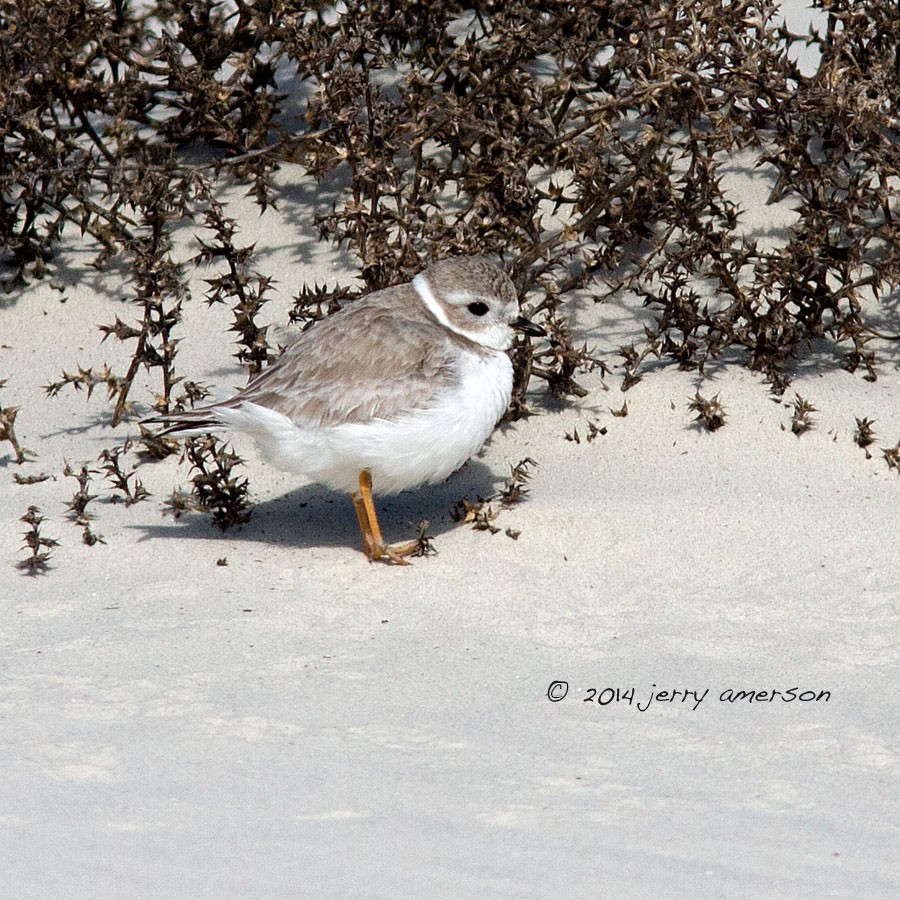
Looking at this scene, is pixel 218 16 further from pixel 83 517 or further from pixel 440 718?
pixel 440 718

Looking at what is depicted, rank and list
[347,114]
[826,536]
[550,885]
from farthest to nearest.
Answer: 1. [347,114]
2. [826,536]
3. [550,885]

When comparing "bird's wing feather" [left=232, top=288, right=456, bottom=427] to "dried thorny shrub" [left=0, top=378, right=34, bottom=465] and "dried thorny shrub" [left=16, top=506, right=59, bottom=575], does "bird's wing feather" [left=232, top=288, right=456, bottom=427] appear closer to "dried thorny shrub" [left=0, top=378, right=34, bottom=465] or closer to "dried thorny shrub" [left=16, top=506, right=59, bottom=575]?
"dried thorny shrub" [left=16, top=506, right=59, bottom=575]

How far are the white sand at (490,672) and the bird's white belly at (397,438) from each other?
0.34 m

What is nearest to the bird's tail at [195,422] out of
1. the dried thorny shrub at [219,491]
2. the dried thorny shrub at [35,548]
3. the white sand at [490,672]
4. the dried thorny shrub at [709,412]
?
the dried thorny shrub at [219,491]

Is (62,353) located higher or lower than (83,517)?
higher

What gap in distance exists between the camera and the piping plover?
18.2ft

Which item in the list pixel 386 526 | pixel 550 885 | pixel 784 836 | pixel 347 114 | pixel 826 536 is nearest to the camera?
pixel 550 885

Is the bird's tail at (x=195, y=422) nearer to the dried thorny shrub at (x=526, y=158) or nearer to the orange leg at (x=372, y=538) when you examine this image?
the orange leg at (x=372, y=538)

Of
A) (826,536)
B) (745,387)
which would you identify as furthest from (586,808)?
→ (745,387)

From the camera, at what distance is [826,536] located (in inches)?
221

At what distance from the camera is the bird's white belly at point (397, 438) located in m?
5.52

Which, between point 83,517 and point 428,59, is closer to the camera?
point 83,517

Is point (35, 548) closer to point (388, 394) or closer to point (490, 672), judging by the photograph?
point (388, 394)

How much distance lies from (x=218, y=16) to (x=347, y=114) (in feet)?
6.01
